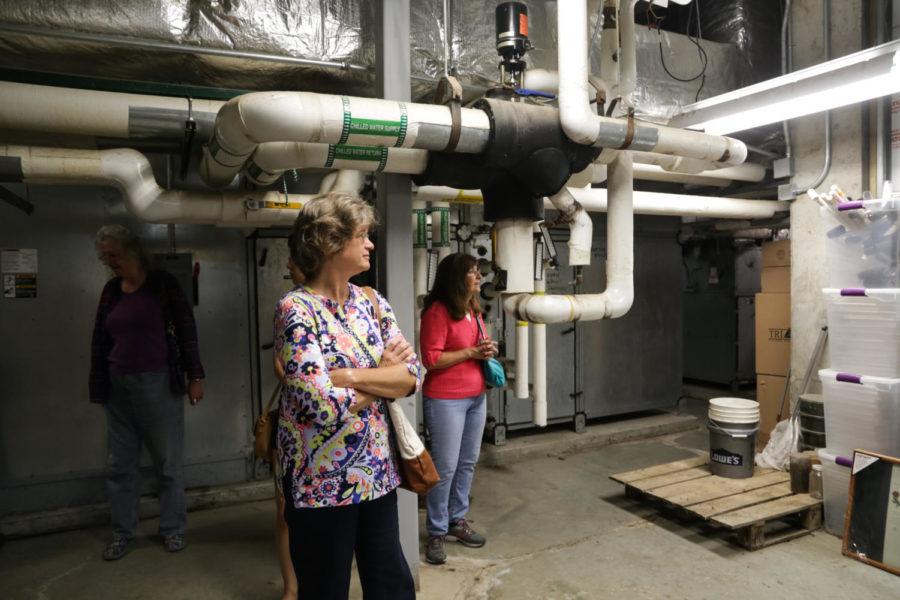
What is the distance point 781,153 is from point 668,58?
3.62 ft

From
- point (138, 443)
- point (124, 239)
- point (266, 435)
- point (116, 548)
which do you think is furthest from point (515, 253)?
point (116, 548)

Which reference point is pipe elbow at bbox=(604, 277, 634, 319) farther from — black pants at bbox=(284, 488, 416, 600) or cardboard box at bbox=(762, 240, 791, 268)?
cardboard box at bbox=(762, 240, 791, 268)

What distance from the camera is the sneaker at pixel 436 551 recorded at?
245cm

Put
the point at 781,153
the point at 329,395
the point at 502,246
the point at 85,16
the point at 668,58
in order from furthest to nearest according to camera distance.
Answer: the point at 781,153 < the point at 668,58 < the point at 502,246 < the point at 85,16 < the point at 329,395

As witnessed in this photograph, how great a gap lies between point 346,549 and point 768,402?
146 inches

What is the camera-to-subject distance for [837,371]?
2.77 meters

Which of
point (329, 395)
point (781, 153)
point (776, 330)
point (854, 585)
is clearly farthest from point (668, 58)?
point (329, 395)

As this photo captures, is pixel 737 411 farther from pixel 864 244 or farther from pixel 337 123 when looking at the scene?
pixel 337 123

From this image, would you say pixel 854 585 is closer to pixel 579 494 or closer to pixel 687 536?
pixel 687 536

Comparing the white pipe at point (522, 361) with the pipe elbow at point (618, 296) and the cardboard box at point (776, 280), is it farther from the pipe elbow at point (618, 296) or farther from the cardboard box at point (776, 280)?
the cardboard box at point (776, 280)

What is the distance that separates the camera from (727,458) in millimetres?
3154

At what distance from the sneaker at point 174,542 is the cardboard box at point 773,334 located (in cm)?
387

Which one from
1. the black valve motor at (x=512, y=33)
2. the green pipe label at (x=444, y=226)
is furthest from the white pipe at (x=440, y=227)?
the black valve motor at (x=512, y=33)

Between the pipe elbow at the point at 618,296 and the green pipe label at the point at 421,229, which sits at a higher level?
the green pipe label at the point at 421,229
